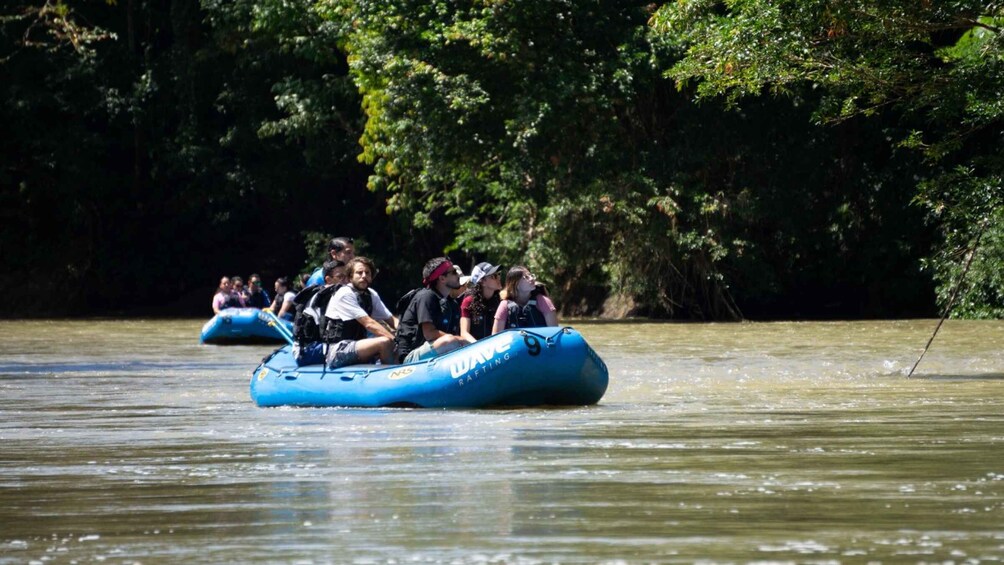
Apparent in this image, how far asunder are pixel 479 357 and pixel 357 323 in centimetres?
127

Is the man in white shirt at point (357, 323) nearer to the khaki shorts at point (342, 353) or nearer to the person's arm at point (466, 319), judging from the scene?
the khaki shorts at point (342, 353)

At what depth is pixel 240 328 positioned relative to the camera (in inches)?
1134

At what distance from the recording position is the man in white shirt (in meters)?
14.0

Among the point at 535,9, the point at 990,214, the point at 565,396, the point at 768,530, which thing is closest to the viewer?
the point at 768,530

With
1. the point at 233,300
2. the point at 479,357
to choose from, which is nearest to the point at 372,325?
the point at 479,357

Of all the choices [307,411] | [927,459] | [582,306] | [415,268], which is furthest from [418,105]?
[927,459]

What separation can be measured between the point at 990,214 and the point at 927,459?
379 inches

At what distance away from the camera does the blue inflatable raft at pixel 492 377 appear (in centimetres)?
1348

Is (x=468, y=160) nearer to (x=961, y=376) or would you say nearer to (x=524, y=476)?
(x=961, y=376)

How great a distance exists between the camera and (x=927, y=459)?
924cm

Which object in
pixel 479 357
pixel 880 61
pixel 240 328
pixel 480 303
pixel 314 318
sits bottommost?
pixel 240 328

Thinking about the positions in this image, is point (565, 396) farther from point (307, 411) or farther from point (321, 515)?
point (321, 515)

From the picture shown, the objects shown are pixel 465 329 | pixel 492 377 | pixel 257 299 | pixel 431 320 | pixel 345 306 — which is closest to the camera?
pixel 492 377

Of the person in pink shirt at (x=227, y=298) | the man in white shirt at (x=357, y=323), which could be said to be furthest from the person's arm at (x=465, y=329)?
the person in pink shirt at (x=227, y=298)
